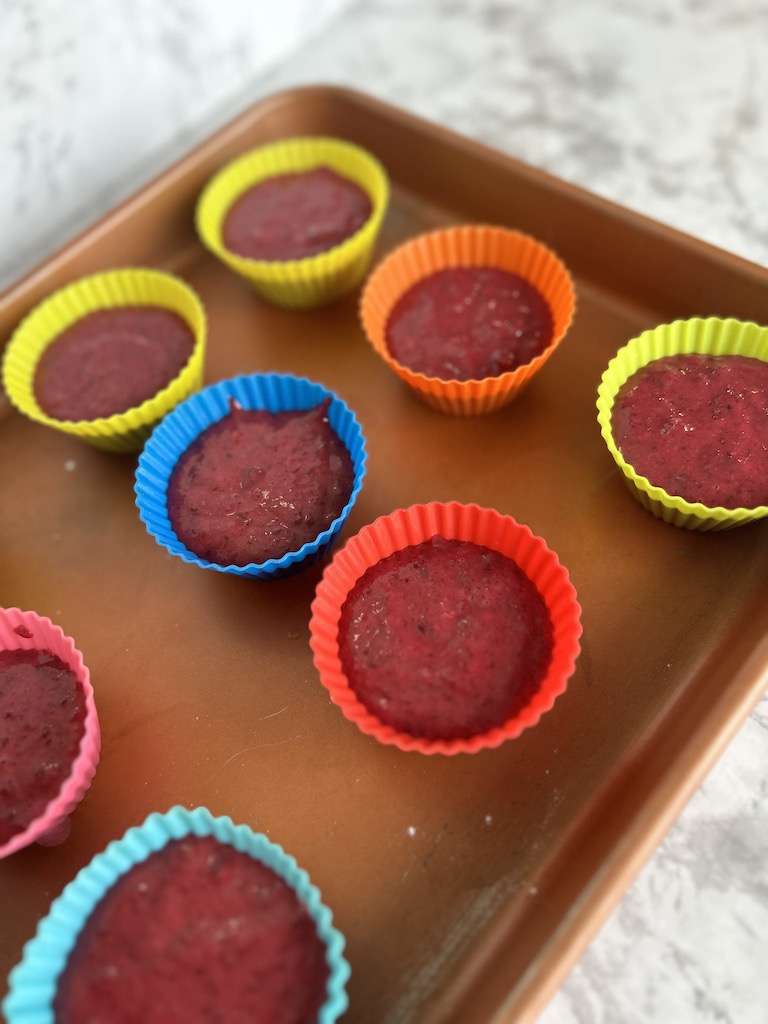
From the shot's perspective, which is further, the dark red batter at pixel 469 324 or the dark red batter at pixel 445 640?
the dark red batter at pixel 469 324

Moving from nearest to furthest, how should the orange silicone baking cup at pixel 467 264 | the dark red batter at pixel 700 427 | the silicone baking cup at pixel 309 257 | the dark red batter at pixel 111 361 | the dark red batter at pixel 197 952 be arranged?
the dark red batter at pixel 197 952
the dark red batter at pixel 700 427
the orange silicone baking cup at pixel 467 264
the dark red batter at pixel 111 361
the silicone baking cup at pixel 309 257

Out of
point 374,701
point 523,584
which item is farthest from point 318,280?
point 374,701

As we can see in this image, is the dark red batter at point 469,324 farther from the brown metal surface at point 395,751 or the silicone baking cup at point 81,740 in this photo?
the silicone baking cup at point 81,740

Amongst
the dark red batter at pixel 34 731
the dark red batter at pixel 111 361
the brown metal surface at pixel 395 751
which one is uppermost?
the dark red batter at pixel 111 361

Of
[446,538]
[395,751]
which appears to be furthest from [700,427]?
[395,751]

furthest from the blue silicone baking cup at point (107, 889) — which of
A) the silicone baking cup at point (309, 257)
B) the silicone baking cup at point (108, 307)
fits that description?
the silicone baking cup at point (309, 257)
